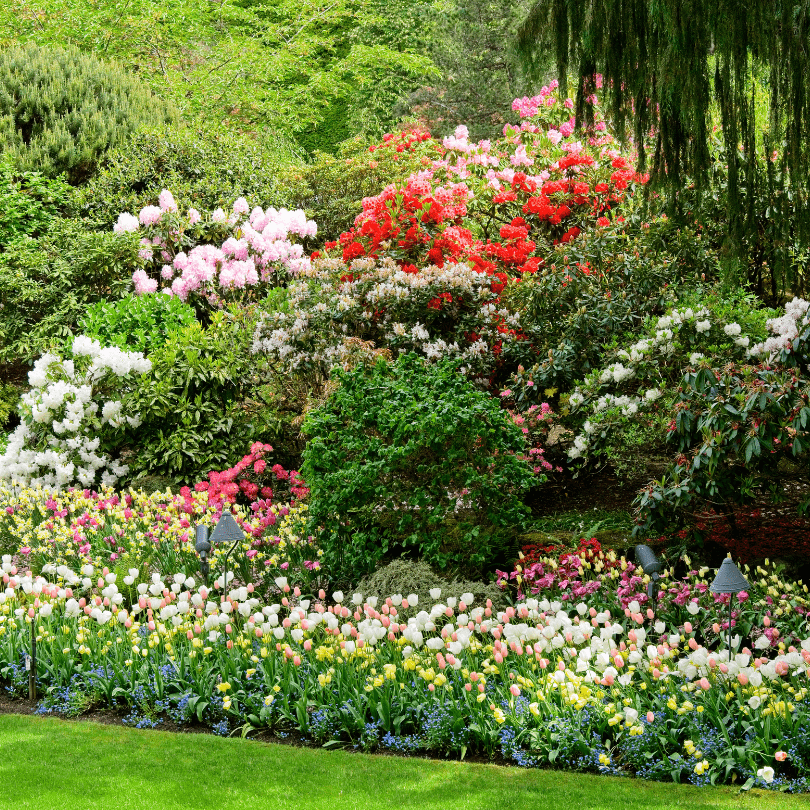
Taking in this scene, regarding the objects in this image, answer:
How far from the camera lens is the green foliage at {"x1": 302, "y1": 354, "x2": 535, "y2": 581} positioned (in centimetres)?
575

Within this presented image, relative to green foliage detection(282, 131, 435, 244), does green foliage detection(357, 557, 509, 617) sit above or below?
below

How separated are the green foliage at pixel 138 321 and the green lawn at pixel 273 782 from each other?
4922 mm

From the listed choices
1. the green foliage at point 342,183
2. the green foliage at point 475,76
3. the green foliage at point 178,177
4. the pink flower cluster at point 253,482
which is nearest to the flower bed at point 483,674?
the pink flower cluster at point 253,482

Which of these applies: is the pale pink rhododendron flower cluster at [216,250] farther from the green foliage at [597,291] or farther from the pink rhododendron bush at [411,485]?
the green foliage at [597,291]

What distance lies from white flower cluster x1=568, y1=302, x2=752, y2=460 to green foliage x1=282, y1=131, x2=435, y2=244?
5269 mm

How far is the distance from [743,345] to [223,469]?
166 inches

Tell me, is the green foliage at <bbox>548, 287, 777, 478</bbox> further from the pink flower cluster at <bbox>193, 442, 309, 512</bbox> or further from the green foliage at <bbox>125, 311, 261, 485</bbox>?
the green foliage at <bbox>125, 311, 261, 485</bbox>

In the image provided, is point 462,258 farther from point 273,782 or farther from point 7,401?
point 273,782

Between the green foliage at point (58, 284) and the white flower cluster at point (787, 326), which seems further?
the green foliage at point (58, 284)

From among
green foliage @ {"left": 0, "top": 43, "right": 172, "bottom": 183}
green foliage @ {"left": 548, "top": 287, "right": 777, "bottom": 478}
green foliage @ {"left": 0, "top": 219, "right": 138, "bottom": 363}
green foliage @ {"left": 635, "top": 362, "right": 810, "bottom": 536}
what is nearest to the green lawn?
green foliage @ {"left": 635, "top": 362, "right": 810, "bottom": 536}

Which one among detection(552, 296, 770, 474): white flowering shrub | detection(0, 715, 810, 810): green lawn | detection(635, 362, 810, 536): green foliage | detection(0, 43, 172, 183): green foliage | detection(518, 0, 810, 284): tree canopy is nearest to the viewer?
detection(0, 715, 810, 810): green lawn

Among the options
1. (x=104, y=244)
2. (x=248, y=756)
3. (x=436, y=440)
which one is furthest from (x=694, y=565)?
(x=104, y=244)

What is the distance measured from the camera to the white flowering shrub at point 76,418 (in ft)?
27.0

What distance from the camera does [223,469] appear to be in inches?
323
